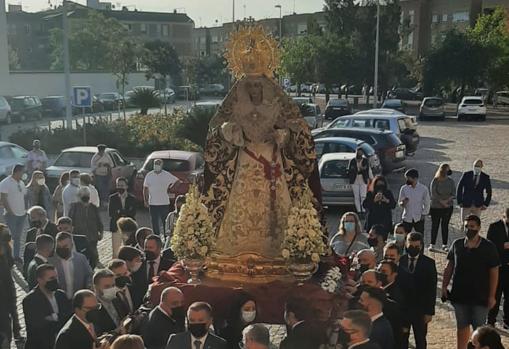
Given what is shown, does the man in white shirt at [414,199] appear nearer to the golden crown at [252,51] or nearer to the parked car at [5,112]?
the golden crown at [252,51]

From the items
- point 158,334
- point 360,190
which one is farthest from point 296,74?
point 158,334

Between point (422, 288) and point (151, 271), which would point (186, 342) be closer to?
point (151, 271)

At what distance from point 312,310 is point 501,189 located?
14208mm

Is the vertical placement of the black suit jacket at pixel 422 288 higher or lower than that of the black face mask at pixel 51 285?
lower

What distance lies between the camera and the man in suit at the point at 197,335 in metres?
5.80

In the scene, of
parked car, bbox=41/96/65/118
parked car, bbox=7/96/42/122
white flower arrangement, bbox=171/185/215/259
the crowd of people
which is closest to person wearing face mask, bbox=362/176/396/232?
the crowd of people

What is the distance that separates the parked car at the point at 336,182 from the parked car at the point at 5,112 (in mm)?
25834

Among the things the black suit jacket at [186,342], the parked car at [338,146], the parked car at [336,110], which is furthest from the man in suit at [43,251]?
the parked car at [336,110]

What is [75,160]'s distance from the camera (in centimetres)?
1778

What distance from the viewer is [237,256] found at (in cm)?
804

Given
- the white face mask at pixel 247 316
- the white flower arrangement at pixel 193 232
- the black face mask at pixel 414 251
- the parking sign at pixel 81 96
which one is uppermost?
the parking sign at pixel 81 96

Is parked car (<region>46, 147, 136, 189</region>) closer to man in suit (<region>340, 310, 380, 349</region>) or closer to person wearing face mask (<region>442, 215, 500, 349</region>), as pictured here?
person wearing face mask (<region>442, 215, 500, 349</region>)

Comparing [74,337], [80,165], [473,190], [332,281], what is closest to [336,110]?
[80,165]

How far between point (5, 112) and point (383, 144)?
24.3 metres
